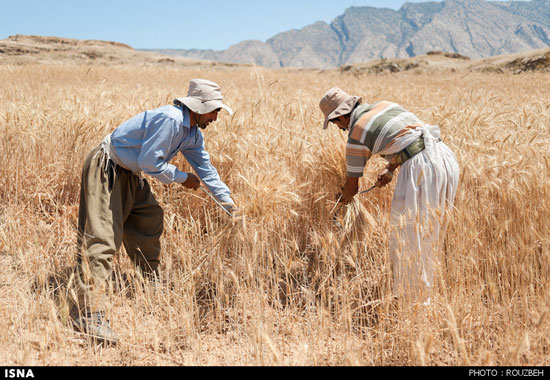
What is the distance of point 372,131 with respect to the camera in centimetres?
229

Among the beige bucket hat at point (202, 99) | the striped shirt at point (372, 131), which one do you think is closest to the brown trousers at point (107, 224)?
the beige bucket hat at point (202, 99)

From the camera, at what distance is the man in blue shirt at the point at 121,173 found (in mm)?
2113

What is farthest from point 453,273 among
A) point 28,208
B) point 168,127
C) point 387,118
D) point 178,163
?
point 28,208

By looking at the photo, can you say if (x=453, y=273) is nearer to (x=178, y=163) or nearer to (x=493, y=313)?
(x=493, y=313)

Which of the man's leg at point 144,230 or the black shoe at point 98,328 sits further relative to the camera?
the man's leg at point 144,230

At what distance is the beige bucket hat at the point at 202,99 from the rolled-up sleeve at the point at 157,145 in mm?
149

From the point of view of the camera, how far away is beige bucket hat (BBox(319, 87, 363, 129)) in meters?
2.38

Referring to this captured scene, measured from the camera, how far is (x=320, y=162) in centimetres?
294

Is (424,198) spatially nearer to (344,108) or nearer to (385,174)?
(385,174)

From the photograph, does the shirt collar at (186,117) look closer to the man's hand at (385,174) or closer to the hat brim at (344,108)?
the hat brim at (344,108)

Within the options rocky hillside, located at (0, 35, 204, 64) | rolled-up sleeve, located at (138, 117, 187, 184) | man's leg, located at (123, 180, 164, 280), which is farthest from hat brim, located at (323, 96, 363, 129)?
rocky hillside, located at (0, 35, 204, 64)

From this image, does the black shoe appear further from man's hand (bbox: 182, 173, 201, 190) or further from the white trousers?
the white trousers

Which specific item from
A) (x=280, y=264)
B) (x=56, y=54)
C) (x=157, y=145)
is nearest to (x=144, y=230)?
(x=157, y=145)

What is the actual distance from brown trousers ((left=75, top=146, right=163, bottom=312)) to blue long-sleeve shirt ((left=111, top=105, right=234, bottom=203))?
135mm
